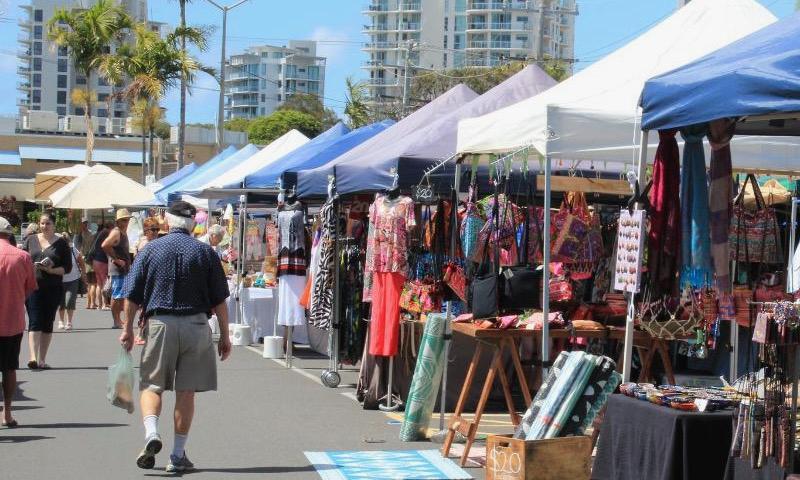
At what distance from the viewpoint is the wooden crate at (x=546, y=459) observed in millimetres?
8102

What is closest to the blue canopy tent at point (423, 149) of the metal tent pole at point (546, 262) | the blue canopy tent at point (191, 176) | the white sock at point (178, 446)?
the metal tent pole at point (546, 262)

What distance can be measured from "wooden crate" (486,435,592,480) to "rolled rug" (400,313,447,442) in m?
2.24

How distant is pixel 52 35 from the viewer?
46.3 m

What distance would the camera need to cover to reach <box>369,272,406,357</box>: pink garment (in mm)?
12094

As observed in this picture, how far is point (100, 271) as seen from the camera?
26.6 metres

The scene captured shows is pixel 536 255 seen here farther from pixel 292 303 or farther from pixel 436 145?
pixel 292 303

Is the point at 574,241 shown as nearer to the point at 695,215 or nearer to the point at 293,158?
the point at 695,215

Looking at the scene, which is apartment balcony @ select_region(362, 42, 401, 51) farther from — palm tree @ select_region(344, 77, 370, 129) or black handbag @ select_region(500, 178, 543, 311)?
black handbag @ select_region(500, 178, 543, 311)

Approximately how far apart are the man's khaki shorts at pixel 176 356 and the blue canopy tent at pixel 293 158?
973cm

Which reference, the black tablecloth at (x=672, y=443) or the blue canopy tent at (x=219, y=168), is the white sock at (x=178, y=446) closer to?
the black tablecloth at (x=672, y=443)

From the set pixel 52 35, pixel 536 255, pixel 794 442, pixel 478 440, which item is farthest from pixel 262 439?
pixel 52 35

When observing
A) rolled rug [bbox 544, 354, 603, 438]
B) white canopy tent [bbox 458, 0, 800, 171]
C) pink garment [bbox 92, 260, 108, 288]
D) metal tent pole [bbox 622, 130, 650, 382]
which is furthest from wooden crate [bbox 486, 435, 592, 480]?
pink garment [bbox 92, 260, 108, 288]

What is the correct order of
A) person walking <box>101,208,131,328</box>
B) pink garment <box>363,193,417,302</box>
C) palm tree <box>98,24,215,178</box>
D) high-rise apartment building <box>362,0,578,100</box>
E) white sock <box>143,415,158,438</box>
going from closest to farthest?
1. white sock <box>143,415,158,438</box>
2. pink garment <box>363,193,417,302</box>
3. person walking <box>101,208,131,328</box>
4. palm tree <box>98,24,215,178</box>
5. high-rise apartment building <box>362,0,578,100</box>

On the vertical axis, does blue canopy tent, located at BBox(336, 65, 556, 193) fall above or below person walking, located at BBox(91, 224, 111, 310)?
above
